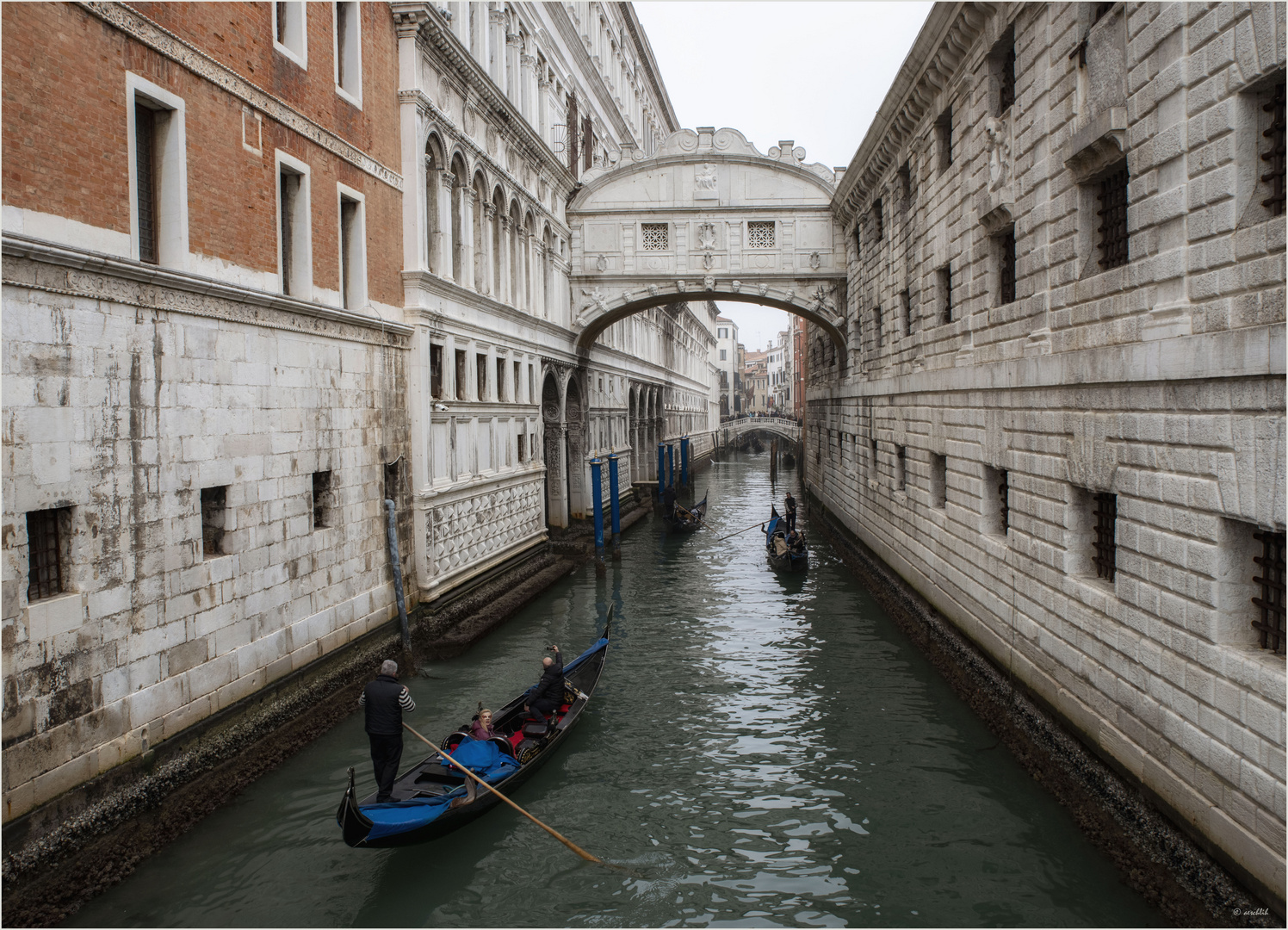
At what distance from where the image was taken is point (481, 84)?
13.2 meters

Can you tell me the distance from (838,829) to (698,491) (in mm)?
29273

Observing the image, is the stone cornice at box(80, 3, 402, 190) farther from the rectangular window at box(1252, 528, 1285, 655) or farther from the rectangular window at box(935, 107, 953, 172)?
the rectangular window at box(1252, 528, 1285, 655)

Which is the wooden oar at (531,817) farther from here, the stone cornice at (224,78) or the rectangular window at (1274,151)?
the stone cornice at (224,78)

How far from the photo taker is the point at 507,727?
28.0 ft

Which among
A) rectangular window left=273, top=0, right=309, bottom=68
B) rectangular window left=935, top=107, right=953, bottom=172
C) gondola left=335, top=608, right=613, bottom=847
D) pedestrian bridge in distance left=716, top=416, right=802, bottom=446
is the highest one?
rectangular window left=273, top=0, right=309, bottom=68

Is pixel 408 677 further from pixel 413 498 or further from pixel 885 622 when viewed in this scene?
pixel 885 622

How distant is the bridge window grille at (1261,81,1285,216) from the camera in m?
4.87

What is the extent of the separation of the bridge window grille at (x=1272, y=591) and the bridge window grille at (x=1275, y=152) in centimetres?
185

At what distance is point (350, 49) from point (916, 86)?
732cm

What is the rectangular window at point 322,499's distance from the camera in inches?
368

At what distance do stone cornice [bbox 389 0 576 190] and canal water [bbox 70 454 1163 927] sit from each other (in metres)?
8.25

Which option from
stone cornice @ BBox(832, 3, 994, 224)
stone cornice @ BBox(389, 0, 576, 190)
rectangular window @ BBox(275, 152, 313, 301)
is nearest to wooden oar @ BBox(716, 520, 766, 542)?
stone cornice @ BBox(832, 3, 994, 224)

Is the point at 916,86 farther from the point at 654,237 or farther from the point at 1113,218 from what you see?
the point at 654,237

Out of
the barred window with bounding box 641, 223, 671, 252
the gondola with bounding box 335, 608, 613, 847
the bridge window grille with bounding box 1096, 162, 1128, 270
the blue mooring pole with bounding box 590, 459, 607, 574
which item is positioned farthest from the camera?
the barred window with bounding box 641, 223, 671, 252
